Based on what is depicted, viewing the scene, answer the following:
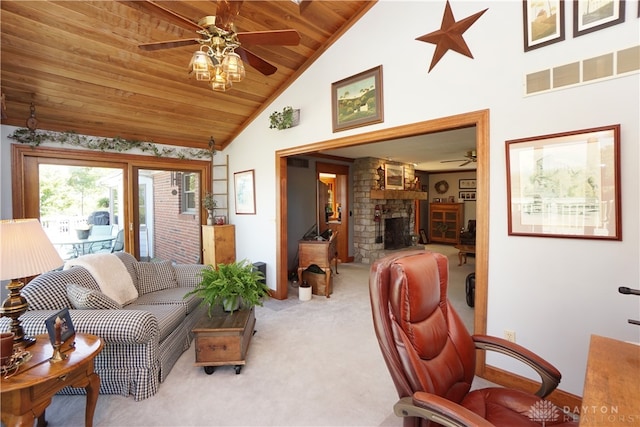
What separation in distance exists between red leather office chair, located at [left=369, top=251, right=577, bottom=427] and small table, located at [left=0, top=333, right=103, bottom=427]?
156 cm

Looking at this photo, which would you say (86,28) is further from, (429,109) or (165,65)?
(429,109)

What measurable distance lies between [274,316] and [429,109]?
2912mm

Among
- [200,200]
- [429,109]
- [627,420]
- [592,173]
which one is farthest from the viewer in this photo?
[200,200]

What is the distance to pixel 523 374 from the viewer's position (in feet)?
7.04

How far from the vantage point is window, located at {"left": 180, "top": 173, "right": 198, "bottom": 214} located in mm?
5221

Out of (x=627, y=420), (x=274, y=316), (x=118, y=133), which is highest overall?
(x=118, y=133)

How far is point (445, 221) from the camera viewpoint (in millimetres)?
9211

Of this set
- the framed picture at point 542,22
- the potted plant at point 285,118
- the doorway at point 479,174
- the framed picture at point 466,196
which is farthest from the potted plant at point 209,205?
the framed picture at point 466,196

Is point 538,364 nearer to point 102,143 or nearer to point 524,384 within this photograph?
point 524,384

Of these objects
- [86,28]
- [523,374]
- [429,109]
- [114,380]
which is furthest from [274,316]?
[86,28]

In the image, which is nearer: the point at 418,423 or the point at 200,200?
the point at 418,423

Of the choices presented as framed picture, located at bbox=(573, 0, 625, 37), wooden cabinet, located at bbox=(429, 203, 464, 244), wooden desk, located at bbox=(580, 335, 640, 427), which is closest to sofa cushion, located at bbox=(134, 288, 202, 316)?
wooden desk, located at bbox=(580, 335, 640, 427)

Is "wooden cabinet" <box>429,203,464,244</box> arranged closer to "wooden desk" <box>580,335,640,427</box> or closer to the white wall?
the white wall

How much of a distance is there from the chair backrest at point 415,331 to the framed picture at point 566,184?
1153 millimetres
